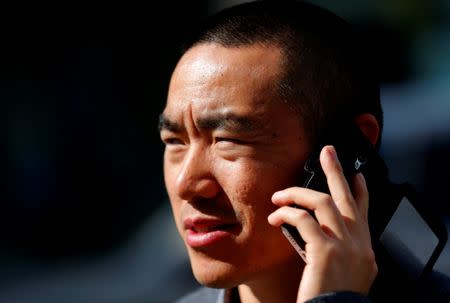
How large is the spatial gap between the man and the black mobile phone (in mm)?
61

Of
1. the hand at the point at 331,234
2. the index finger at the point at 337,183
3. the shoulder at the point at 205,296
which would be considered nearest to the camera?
the hand at the point at 331,234

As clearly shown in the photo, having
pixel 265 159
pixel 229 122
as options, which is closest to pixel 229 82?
pixel 229 122

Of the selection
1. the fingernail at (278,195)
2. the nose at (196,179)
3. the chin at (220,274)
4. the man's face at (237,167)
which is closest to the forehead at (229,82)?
the man's face at (237,167)

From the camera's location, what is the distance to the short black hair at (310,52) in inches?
106

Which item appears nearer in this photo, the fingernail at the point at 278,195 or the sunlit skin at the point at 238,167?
the fingernail at the point at 278,195

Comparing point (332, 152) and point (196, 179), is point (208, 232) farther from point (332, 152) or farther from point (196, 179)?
point (332, 152)

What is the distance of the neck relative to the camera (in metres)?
2.75

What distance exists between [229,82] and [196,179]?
1.13ft

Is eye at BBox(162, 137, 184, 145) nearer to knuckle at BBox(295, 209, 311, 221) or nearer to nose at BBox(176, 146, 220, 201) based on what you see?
nose at BBox(176, 146, 220, 201)

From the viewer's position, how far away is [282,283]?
277 cm

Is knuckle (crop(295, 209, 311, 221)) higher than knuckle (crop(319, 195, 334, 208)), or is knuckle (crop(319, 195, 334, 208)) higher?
knuckle (crop(319, 195, 334, 208))

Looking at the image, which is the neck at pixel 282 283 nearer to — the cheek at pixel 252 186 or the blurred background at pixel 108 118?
the cheek at pixel 252 186

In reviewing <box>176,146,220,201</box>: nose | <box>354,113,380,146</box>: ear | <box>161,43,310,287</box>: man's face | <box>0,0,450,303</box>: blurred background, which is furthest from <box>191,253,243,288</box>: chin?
<box>0,0,450,303</box>: blurred background

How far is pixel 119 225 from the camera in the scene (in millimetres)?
12625
